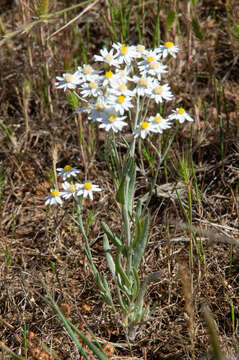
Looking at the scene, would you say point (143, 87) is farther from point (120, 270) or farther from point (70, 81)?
point (120, 270)

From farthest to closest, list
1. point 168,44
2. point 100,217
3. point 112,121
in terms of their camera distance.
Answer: point 100,217
point 168,44
point 112,121

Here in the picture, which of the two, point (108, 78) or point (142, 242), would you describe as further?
point (142, 242)

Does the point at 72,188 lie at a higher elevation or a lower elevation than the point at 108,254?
higher

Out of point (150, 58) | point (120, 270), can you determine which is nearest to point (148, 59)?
point (150, 58)

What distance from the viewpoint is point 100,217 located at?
7.66 feet

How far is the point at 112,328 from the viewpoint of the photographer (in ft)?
6.24

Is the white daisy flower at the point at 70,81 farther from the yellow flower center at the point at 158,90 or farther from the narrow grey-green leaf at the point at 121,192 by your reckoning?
the narrow grey-green leaf at the point at 121,192

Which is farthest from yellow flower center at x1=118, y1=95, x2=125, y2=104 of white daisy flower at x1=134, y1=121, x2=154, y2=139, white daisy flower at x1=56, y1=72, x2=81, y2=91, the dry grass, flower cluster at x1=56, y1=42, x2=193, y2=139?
the dry grass

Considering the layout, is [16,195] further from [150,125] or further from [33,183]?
[150,125]

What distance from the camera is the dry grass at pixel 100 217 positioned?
1.84m

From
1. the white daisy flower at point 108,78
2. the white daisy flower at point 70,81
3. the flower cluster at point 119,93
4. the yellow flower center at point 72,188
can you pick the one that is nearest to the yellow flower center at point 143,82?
the flower cluster at point 119,93

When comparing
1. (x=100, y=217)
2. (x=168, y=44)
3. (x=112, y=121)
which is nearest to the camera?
(x=112, y=121)

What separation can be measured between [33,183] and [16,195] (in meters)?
0.13

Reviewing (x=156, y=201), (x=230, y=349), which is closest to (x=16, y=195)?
→ (x=156, y=201)
